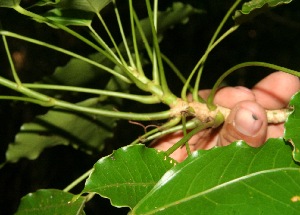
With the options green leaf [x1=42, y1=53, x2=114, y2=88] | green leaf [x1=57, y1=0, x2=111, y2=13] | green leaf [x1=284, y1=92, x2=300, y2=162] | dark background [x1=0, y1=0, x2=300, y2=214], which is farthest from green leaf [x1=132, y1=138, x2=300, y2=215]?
dark background [x1=0, y1=0, x2=300, y2=214]

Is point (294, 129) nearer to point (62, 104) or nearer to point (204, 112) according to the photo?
point (204, 112)

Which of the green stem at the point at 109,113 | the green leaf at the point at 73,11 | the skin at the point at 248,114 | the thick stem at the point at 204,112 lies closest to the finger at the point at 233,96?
the skin at the point at 248,114

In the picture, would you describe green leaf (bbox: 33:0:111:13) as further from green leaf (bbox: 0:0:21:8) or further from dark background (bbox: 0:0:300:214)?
dark background (bbox: 0:0:300:214)

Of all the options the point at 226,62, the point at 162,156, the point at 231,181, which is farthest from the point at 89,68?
the point at 226,62

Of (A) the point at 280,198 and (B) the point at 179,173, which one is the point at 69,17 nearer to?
(B) the point at 179,173

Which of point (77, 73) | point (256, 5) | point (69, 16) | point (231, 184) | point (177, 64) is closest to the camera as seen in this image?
point (231, 184)

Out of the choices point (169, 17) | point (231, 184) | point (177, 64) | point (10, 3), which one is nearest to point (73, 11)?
point (10, 3)
